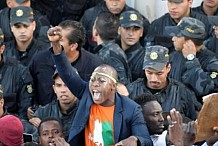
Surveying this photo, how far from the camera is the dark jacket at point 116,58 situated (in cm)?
1098

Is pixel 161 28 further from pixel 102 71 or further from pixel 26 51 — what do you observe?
pixel 102 71

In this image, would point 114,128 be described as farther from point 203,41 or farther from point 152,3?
point 152,3

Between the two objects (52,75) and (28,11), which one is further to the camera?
(28,11)

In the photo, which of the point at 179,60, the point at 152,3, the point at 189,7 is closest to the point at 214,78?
the point at 179,60

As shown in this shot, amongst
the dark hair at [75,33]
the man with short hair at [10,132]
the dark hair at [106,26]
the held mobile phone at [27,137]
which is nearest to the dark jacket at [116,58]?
the dark hair at [106,26]

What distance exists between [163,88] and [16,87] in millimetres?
1675

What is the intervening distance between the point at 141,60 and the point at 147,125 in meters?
1.86

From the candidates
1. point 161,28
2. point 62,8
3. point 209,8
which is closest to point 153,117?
point 161,28

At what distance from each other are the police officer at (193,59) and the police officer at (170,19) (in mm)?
390

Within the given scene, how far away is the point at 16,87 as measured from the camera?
1106cm

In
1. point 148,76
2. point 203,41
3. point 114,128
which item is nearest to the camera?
point 114,128

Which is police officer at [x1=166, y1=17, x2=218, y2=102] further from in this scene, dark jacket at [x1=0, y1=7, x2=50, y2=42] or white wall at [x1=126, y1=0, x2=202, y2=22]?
dark jacket at [x1=0, y1=7, x2=50, y2=42]

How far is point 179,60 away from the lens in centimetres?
1106

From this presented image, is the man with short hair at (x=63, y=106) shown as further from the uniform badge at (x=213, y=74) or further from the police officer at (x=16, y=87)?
the uniform badge at (x=213, y=74)
